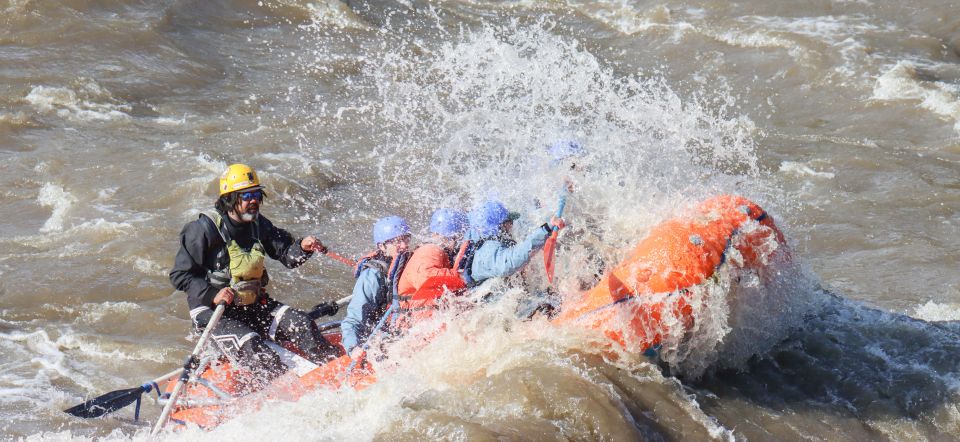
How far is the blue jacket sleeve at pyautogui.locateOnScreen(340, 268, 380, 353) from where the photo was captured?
263 inches

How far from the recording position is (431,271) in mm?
6707

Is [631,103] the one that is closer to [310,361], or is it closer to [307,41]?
[307,41]

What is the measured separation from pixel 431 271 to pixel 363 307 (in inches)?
21.5

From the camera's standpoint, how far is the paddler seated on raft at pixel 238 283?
6.65 m

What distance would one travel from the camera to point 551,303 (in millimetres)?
6824

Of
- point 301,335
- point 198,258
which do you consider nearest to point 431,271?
point 301,335

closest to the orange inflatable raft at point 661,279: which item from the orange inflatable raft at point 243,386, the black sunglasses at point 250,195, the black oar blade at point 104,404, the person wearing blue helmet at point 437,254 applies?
the person wearing blue helmet at point 437,254

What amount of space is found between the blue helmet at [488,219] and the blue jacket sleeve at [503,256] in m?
0.17

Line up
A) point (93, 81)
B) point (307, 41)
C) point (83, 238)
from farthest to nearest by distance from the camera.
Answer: point (307, 41) → point (93, 81) → point (83, 238)

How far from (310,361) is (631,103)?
7855 mm

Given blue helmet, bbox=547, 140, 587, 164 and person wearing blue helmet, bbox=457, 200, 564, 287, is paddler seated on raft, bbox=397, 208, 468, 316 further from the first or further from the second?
blue helmet, bbox=547, 140, 587, 164

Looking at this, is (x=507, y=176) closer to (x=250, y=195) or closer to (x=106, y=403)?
(x=250, y=195)

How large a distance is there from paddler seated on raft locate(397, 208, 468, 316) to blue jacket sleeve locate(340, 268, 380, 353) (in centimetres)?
19

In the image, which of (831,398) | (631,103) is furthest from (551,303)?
(631,103)
